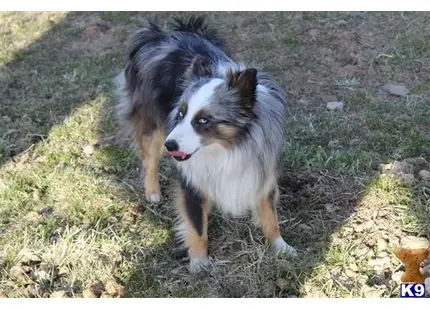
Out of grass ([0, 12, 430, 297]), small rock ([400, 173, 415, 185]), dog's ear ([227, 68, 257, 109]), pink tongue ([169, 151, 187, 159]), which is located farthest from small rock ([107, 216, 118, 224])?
small rock ([400, 173, 415, 185])

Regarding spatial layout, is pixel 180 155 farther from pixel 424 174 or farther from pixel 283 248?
pixel 424 174

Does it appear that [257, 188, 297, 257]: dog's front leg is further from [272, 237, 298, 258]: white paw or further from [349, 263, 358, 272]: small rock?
[349, 263, 358, 272]: small rock

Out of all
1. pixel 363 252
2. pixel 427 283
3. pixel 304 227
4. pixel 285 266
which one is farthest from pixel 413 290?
pixel 304 227

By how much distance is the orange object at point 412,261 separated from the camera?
2.65 meters

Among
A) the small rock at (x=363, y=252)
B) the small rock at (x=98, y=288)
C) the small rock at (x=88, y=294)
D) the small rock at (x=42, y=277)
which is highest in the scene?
the small rock at (x=363, y=252)

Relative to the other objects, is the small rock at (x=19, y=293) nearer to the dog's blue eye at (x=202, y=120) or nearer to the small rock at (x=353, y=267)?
the dog's blue eye at (x=202, y=120)

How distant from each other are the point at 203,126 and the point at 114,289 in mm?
1036

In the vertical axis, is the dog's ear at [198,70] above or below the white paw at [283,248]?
above

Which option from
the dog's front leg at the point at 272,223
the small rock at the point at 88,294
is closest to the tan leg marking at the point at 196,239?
the dog's front leg at the point at 272,223

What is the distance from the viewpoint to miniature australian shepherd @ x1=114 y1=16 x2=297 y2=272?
8.38 feet

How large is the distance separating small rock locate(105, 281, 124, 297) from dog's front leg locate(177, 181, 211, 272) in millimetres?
409

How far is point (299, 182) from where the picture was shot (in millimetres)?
3488

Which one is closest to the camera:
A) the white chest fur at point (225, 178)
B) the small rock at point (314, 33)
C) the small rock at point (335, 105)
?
the white chest fur at point (225, 178)

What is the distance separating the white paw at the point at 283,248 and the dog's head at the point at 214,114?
28.5 inches
